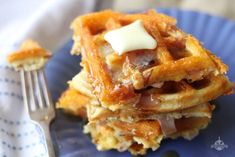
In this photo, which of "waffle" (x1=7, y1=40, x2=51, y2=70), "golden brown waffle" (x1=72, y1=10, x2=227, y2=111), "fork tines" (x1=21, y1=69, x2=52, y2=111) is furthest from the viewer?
"waffle" (x1=7, y1=40, x2=51, y2=70)

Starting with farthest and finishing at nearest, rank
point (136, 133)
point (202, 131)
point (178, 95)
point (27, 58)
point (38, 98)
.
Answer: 1. point (27, 58)
2. point (38, 98)
3. point (202, 131)
4. point (136, 133)
5. point (178, 95)

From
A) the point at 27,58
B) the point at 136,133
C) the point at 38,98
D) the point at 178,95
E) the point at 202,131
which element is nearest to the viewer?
the point at 178,95

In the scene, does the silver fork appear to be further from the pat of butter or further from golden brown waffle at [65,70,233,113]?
the pat of butter

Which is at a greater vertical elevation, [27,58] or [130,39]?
[130,39]

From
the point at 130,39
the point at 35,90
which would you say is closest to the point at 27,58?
the point at 35,90

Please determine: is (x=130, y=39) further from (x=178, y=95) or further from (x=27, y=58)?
(x=27, y=58)
